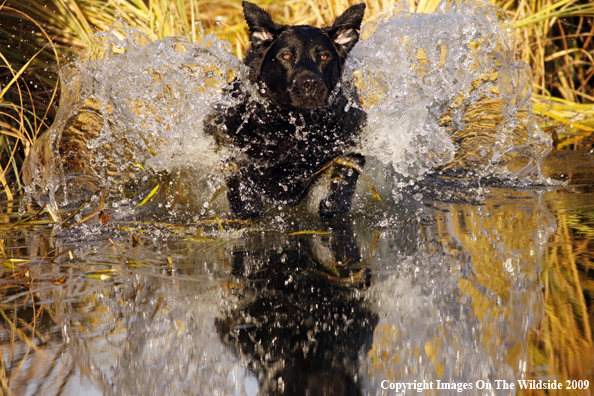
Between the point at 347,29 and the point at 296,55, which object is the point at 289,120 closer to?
the point at 296,55

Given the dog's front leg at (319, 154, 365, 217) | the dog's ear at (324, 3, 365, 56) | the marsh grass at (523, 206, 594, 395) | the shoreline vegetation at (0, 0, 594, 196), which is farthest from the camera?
the shoreline vegetation at (0, 0, 594, 196)

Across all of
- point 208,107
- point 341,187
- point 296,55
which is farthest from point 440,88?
point 208,107

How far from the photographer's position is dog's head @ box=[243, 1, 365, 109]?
3.74 m

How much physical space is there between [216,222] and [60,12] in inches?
162

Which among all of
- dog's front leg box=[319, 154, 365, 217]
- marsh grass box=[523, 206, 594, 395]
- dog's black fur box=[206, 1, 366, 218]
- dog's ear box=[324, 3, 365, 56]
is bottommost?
marsh grass box=[523, 206, 594, 395]

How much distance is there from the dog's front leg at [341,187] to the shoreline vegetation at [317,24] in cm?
→ 119

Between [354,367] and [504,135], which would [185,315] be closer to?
[354,367]

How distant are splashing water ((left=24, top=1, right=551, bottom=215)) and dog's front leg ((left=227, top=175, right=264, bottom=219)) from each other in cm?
13

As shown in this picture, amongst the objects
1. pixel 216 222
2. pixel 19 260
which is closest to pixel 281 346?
pixel 19 260

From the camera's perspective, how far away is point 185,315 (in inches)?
64.6

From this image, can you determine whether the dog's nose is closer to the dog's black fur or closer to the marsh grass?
A: the dog's black fur

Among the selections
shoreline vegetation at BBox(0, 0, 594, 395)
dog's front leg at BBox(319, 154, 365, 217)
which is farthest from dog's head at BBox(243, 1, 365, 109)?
shoreline vegetation at BBox(0, 0, 594, 395)

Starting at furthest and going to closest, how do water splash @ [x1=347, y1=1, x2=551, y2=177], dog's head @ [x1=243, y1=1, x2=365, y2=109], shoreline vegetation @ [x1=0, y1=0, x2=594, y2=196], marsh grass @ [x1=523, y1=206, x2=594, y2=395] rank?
shoreline vegetation @ [x1=0, y1=0, x2=594, y2=196], water splash @ [x1=347, y1=1, x2=551, y2=177], dog's head @ [x1=243, y1=1, x2=365, y2=109], marsh grass @ [x1=523, y1=206, x2=594, y2=395]

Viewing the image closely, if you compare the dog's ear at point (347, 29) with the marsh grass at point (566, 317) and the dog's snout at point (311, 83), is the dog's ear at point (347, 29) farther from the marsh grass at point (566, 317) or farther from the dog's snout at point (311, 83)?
the marsh grass at point (566, 317)
